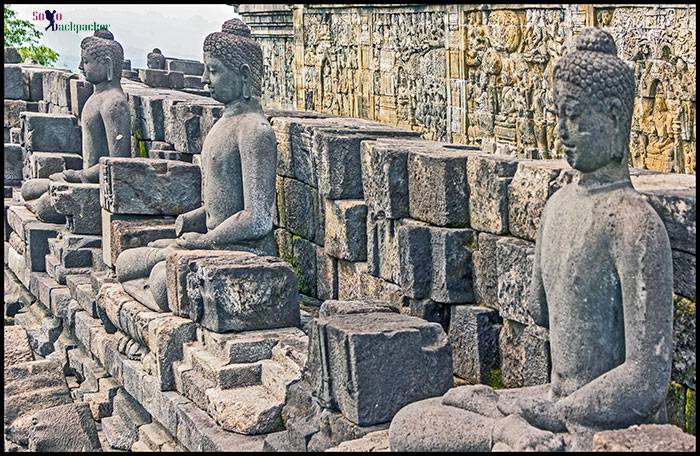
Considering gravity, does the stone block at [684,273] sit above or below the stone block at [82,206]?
above

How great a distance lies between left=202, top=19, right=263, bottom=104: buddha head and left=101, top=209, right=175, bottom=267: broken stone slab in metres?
1.49

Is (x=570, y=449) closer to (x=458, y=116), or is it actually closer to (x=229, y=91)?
(x=229, y=91)

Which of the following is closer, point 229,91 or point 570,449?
point 570,449

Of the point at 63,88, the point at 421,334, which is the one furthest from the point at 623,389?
the point at 63,88

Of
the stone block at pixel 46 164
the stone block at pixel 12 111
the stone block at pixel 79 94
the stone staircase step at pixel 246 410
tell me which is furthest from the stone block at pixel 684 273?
the stone block at pixel 12 111

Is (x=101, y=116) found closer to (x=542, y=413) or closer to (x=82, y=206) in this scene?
(x=82, y=206)

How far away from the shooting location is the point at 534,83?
469 inches

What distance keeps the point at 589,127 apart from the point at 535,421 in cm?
110

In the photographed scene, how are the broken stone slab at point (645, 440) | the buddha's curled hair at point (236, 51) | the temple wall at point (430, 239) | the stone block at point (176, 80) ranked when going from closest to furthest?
1. the broken stone slab at point (645, 440)
2. the temple wall at point (430, 239)
3. the buddha's curled hair at point (236, 51)
4. the stone block at point (176, 80)

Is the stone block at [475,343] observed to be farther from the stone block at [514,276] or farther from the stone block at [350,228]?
the stone block at [350,228]

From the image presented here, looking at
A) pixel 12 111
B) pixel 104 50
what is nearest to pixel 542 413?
pixel 104 50

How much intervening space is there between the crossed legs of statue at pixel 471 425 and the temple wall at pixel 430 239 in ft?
2.68

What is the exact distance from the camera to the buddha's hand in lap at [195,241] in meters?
7.93

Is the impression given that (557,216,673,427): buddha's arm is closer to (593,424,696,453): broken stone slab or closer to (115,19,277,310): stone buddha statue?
(593,424,696,453): broken stone slab
